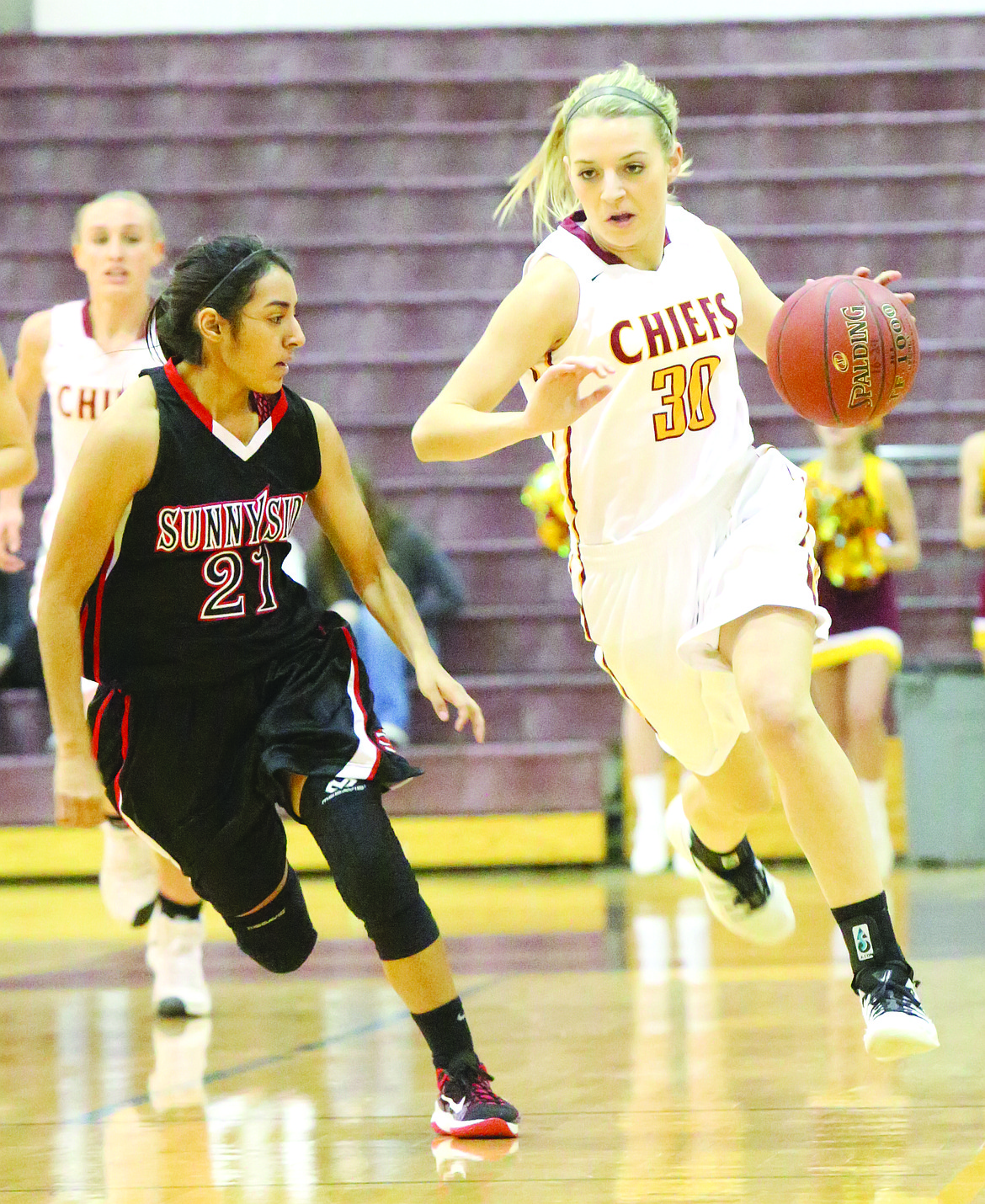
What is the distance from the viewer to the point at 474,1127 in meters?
3.03

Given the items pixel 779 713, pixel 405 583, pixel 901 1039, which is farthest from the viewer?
pixel 405 583

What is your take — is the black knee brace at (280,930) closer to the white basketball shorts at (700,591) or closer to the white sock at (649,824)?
the white basketball shorts at (700,591)

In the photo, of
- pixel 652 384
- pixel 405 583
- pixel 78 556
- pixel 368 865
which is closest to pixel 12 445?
pixel 78 556

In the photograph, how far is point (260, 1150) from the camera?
119 inches

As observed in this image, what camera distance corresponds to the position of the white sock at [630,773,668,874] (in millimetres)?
6715

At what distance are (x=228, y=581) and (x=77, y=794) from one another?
0.47 m

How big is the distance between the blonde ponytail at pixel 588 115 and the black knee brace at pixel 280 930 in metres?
1.36

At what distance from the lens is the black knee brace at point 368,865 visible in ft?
9.83

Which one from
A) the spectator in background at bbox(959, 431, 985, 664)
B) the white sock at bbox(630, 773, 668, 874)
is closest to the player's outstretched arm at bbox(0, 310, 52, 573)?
the white sock at bbox(630, 773, 668, 874)

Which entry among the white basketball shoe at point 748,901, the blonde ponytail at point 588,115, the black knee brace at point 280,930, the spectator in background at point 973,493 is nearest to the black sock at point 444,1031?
the black knee brace at point 280,930

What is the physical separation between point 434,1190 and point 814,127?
7.41m

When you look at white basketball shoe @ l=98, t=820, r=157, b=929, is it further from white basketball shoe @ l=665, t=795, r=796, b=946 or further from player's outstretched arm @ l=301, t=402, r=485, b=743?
player's outstretched arm @ l=301, t=402, r=485, b=743

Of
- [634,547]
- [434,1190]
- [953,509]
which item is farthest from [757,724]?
[953,509]

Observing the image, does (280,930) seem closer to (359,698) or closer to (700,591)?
(359,698)
